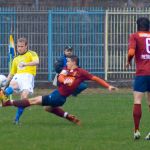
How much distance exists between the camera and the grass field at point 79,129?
13719mm

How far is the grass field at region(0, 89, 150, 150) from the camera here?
45.0 ft

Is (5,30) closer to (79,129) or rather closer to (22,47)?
(22,47)

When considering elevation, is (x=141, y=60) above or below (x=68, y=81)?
above

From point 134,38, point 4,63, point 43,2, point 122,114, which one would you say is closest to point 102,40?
point 4,63

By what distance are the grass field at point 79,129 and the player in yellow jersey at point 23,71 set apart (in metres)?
0.65

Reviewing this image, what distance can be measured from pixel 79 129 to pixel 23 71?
296cm

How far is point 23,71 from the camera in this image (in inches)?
733

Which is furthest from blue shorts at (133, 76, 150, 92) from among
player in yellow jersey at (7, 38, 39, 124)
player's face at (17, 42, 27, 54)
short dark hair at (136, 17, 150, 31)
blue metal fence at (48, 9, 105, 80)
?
blue metal fence at (48, 9, 105, 80)

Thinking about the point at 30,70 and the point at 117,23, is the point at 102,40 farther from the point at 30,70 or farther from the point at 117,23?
the point at 30,70

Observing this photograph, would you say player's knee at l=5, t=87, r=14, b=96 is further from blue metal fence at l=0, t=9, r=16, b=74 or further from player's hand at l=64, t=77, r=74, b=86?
blue metal fence at l=0, t=9, r=16, b=74

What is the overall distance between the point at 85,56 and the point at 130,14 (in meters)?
2.15

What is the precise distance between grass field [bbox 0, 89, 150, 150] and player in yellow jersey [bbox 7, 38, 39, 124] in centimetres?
65

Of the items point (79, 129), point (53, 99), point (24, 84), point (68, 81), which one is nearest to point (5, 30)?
point (24, 84)

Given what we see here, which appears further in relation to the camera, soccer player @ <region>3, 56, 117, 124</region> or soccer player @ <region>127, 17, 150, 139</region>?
soccer player @ <region>3, 56, 117, 124</region>
